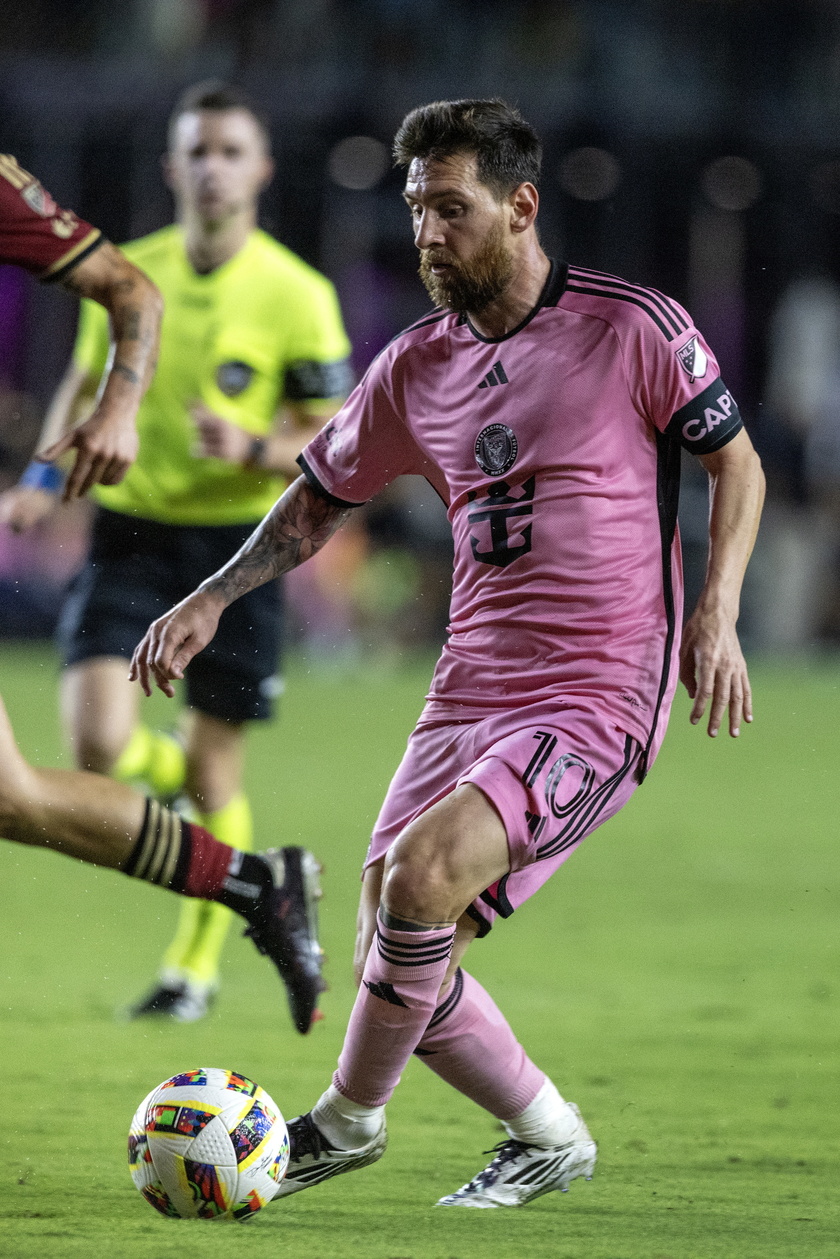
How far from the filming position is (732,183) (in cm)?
2280

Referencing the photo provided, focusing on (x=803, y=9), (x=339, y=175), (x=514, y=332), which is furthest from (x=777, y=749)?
(x=803, y=9)

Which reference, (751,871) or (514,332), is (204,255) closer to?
(514,332)

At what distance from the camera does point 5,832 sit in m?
3.84

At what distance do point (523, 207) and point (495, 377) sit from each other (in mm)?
346

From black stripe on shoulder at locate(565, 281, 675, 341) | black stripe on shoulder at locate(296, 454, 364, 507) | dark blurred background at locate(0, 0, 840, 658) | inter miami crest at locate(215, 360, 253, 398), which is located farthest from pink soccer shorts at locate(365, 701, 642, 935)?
dark blurred background at locate(0, 0, 840, 658)

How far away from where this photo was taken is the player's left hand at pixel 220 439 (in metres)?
5.32

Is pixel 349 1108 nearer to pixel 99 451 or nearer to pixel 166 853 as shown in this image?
pixel 166 853

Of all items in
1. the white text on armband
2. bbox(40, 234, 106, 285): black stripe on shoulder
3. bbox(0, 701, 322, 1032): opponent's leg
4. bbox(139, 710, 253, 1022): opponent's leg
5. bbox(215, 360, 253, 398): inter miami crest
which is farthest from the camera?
bbox(215, 360, 253, 398): inter miami crest

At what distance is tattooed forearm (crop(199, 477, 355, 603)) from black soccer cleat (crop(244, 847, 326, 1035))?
2.41ft

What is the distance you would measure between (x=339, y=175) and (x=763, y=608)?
764cm

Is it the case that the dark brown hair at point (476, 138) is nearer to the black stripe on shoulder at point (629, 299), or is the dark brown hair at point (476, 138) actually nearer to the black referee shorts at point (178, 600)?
the black stripe on shoulder at point (629, 299)

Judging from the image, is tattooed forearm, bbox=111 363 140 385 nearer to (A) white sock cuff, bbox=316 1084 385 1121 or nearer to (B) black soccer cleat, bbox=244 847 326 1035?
(B) black soccer cleat, bbox=244 847 326 1035

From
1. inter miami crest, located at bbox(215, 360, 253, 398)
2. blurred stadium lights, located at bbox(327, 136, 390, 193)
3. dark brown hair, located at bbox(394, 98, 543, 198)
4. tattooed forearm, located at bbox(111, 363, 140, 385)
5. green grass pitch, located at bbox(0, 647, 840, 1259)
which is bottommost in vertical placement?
green grass pitch, located at bbox(0, 647, 840, 1259)

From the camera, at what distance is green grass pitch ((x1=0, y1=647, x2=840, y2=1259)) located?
3.37m
